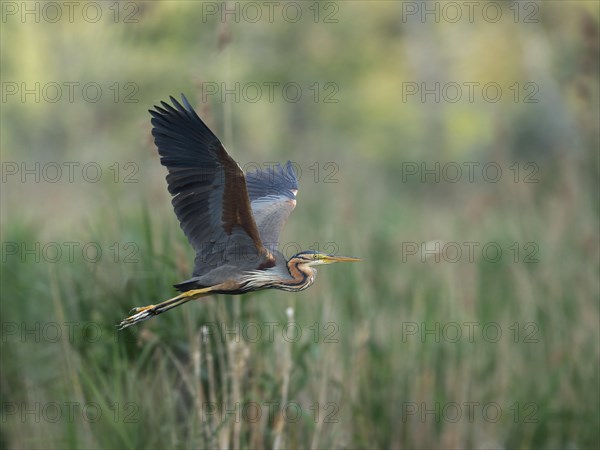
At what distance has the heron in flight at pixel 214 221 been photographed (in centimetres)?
342

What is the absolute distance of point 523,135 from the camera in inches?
781

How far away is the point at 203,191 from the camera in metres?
3.57

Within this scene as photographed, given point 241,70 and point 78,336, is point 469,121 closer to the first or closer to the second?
point 241,70

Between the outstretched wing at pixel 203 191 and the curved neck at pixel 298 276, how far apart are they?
0.10 metres

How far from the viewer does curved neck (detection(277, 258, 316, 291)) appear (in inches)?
136

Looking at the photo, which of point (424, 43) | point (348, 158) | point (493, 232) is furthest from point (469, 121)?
point (493, 232)

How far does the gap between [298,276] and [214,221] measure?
401mm
